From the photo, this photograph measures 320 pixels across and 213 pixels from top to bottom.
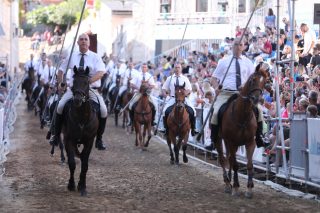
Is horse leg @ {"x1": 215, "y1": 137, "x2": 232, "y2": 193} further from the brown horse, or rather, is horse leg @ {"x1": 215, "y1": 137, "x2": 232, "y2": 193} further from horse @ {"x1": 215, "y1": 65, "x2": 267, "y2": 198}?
the brown horse

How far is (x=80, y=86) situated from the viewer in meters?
11.7

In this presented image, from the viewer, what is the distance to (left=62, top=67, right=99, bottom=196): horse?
1177 cm

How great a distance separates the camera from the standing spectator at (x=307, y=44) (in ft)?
65.8

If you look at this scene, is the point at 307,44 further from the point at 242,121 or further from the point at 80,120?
the point at 80,120

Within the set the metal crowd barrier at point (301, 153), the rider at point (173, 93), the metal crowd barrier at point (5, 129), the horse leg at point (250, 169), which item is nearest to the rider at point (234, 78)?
the horse leg at point (250, 169)

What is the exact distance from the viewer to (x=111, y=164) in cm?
1689

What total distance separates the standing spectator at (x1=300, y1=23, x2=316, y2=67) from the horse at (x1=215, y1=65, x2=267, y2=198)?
25.7 ft

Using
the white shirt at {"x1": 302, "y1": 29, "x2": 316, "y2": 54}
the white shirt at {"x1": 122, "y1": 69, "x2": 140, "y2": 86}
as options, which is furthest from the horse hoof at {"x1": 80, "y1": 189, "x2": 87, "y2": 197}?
the white shirt at {"x1": 122, "y1": 69, "x2": 140, "y2": 86}

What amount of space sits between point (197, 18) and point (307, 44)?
8.30 meters

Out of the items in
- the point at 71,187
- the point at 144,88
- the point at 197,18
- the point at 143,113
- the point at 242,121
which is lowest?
the point at 71,187

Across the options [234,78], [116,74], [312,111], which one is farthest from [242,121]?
[116,74]

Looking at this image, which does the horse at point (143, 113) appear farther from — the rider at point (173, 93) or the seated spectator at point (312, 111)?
the seated spectator at point (312, 111)

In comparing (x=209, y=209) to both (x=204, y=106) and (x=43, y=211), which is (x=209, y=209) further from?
(x=204, y=106)

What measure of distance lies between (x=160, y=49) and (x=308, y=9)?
14621mm
